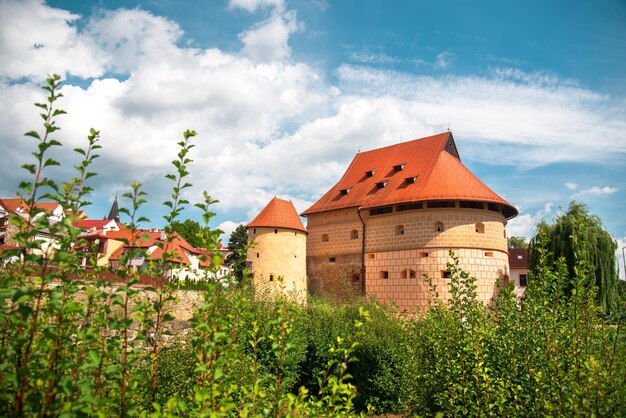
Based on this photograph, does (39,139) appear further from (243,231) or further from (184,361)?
(243,231)

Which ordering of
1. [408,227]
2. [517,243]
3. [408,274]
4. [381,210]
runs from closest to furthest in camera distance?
[408,274]
[408,227]
[381,210]
[517,243]

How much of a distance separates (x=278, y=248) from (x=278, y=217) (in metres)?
1.79

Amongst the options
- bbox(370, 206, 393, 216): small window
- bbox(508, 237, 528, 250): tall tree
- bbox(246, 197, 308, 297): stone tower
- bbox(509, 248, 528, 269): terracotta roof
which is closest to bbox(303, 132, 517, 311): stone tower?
bbox(370, 206, 393, 216): small window

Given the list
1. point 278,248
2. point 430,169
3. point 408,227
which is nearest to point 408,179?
point 430,169

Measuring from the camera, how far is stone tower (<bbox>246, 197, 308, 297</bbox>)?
23969mm

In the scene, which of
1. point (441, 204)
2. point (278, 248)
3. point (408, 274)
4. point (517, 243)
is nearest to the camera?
point (441, 204)

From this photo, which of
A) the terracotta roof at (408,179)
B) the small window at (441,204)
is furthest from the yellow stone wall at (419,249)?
the terracotta roof at (408,179)

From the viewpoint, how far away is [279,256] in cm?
2428

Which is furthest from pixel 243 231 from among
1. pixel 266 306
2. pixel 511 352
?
pixel 511 352

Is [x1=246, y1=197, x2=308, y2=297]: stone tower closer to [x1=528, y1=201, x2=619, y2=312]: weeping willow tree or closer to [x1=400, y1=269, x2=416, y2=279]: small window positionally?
[x1=400, y1=269, x2=416, y2=279]: small window

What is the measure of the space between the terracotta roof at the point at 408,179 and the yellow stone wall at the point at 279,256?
11.5 ft

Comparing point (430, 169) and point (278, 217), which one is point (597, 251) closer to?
point (430, 169)

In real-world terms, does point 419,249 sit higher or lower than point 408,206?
lower

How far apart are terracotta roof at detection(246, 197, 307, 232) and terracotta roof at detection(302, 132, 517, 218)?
215cm
